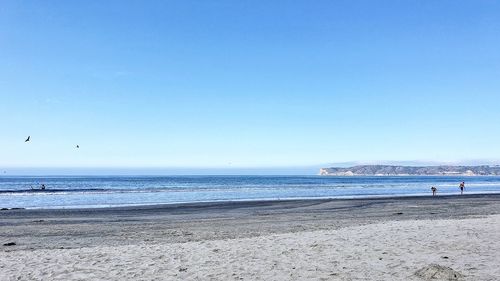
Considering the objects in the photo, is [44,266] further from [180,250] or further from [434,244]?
[434,244]

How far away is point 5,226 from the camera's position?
2033cm

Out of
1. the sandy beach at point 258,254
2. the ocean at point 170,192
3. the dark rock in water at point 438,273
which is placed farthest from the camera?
the ocean at point 170,192

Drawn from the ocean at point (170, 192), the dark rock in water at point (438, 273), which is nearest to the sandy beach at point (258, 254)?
the dark rock in water at point (438, 273)

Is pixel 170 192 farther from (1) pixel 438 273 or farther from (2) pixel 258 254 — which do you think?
(1) pixel 438 273

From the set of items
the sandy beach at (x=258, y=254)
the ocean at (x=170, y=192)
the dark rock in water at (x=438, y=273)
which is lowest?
the ocean at (x=170, y=192)

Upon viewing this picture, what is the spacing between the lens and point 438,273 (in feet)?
29.8

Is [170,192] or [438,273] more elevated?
[438,273]

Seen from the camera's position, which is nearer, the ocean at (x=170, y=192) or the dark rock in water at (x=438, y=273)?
the dark rock in water at (x=438, y=273)

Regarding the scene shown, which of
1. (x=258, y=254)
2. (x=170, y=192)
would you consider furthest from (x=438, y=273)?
(x=170, y=192)

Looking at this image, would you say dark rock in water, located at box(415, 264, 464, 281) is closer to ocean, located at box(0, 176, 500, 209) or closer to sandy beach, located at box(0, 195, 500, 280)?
sandy beach, located at box(0, 195, 500, 280)

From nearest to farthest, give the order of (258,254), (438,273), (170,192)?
1. (438,273)
2. (258,254)
3. (170,192)

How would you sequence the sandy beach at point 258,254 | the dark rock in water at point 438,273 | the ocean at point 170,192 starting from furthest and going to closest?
the ocean at point 170,192 → the sandy beach at point 258,254 → the dark rock in water at point 438,273

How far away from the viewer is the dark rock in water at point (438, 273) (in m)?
8.84

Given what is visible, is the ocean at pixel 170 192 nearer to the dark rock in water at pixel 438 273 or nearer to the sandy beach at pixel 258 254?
the sandy beach at pixel 258 254
